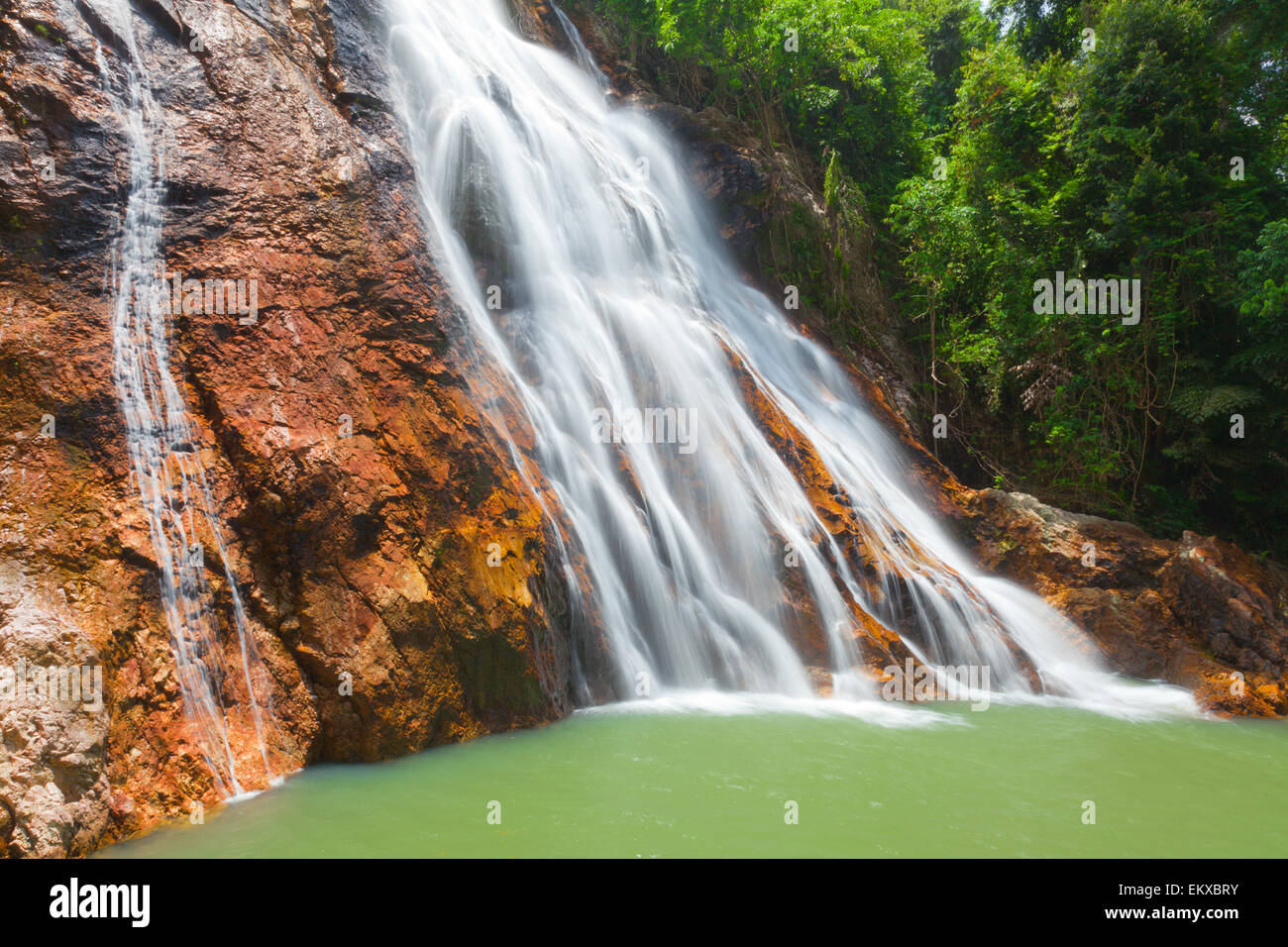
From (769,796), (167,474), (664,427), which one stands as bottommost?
(769,796)

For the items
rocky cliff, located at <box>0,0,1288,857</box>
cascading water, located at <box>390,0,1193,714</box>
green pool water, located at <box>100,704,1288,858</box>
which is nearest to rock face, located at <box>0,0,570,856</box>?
rocky cliff, located at <box>0,0,1288,857</box>

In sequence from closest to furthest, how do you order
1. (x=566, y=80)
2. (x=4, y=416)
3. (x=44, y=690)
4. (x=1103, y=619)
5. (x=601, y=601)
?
(x=44, y=690), (x=4, y=416), (x=601, y=601), (x=1103, y=619), (x=566, y=80)

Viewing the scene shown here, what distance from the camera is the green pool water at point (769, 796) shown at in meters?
4.29

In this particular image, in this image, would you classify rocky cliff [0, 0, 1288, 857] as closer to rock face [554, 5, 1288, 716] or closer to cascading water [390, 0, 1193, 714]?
rock face [554, 5, 1288, 716]

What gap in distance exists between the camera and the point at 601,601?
Answer: 7.70m

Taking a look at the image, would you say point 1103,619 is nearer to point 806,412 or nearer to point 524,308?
point 806,412

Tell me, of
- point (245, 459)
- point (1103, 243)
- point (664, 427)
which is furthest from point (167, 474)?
point (1103, 243)

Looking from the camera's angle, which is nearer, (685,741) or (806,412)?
(685,741)

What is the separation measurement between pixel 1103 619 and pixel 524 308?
848 cm

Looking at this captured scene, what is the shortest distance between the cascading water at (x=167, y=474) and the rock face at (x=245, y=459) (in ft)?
0.29

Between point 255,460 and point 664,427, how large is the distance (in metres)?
5.17

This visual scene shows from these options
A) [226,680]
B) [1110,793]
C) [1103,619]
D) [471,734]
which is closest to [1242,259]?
[1103,619]

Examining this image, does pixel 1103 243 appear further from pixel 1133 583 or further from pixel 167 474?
pixel 167 474

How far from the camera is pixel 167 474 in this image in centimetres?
562
